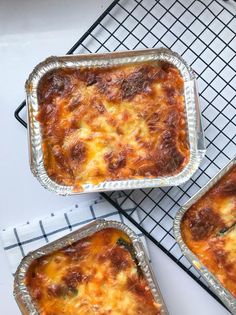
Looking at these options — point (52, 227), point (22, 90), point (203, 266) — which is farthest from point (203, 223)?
point (22, 90)

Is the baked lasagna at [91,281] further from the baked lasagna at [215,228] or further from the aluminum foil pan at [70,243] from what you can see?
the baked lasagna at [215,228]

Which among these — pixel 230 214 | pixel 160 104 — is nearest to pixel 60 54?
pixel 160 104

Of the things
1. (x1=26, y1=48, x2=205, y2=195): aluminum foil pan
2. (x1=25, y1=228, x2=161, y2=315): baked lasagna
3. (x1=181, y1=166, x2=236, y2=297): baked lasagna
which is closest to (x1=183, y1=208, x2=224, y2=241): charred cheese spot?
(x1=181, y1=166, x2=236, y2=297): baked lasagna

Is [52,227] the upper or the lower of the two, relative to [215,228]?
lower

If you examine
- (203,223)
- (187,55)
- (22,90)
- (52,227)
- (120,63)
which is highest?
(187,55)

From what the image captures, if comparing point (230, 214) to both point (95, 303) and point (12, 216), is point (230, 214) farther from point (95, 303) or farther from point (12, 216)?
point (12, 216)

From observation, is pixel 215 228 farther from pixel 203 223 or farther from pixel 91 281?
pixel 91 281
